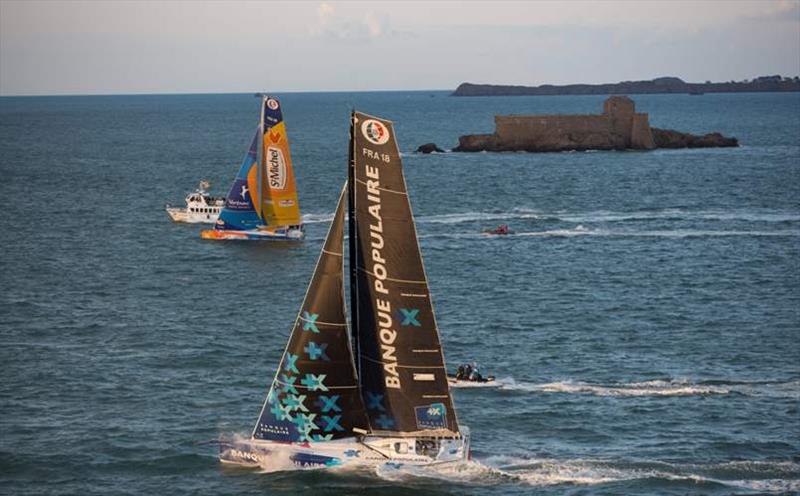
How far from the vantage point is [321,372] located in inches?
1585

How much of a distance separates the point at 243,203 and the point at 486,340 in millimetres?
36025

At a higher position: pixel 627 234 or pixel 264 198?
pixel 264 198

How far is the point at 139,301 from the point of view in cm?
7044

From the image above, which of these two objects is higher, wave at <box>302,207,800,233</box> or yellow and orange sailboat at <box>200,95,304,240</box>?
yellow and orange sailboat at <box>200,95,304,240</box>

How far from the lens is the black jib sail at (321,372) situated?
1575 inches

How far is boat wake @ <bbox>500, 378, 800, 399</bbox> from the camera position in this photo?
1993 inches

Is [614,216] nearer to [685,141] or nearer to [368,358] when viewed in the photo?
[368,358]

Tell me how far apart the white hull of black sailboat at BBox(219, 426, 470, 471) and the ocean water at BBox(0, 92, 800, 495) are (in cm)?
40

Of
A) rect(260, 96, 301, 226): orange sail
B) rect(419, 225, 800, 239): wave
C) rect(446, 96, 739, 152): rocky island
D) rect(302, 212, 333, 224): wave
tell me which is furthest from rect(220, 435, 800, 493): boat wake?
rect(446, 96, 739, 152): rocky island

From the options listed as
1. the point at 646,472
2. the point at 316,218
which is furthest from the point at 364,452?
the point at 316,218

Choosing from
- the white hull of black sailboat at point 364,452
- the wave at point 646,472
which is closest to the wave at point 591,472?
the wave at point 646,472

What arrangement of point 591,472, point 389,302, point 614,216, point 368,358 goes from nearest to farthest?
point 389,302 < point 368,358 < point 591,472 < point 614,216

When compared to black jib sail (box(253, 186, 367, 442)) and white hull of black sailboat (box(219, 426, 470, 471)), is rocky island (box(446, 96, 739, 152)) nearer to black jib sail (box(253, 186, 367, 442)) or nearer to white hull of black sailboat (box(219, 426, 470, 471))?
black jib sail (box(253, 186, 367, 442))

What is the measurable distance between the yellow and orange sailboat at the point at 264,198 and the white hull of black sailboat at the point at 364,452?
5159 centimetres
